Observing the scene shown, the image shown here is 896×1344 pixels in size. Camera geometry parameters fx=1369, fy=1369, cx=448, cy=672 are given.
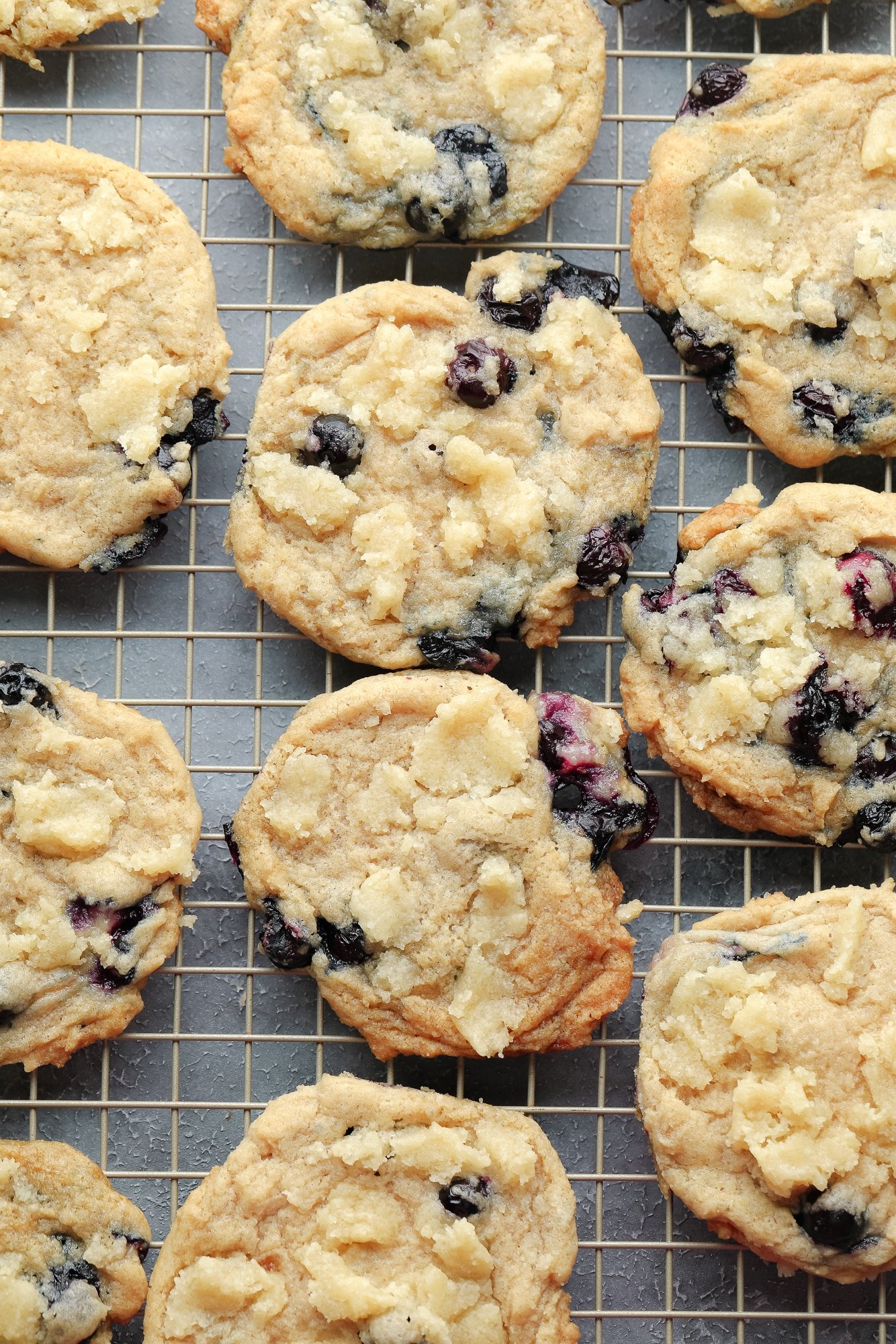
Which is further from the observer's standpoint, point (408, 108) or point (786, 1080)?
point (408, 108)

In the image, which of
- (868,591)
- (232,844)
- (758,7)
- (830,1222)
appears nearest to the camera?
(830,1222)

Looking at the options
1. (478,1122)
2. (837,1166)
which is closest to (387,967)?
(478,1122)

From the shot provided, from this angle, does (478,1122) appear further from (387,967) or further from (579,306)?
(579,306)

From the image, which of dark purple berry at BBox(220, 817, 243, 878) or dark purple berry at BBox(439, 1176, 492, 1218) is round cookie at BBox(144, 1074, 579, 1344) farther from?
dark purple berry at BBox(220, 817, 243, 878)

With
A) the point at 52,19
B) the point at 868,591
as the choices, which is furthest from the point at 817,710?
the point at 52,19

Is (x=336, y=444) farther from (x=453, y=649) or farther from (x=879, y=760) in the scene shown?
(x=879, y=760)

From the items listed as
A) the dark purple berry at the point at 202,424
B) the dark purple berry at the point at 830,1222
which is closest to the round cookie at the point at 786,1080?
the dark purple berry at the point at 830,1222
